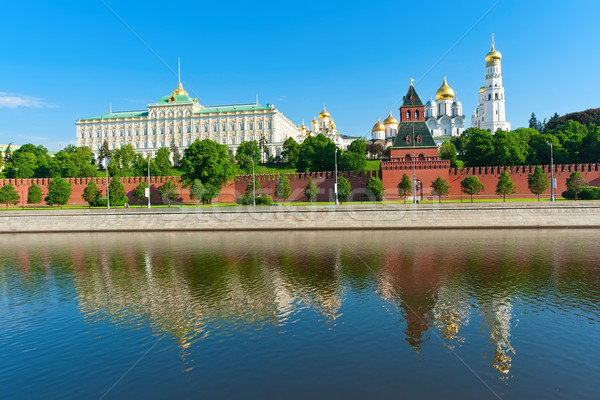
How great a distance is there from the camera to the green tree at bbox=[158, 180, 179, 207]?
→ 52.4 m

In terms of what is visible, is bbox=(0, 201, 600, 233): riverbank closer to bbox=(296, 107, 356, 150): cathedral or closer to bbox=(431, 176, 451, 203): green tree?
bbox=(431, 176, 451, 203): green tree

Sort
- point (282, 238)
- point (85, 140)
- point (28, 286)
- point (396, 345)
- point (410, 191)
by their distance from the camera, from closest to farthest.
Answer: point (396, 345) < point (28, 286) < point (282, 238) < point (410, 191) < point (85, 140)

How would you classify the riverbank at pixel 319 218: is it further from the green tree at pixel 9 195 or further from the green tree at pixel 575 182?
the green tree at pixel 9 195

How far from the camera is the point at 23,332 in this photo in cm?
1140

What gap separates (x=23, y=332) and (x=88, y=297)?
11.0 feet

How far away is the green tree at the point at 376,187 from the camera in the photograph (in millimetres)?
46219

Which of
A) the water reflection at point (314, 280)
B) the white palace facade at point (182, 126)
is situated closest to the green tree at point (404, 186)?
the water reflection at point (314, 280)

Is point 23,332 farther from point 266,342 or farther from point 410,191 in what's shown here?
point 410,191

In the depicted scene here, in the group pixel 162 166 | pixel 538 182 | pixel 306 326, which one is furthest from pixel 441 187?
pixel 162 166

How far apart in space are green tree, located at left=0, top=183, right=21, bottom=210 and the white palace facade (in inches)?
2254

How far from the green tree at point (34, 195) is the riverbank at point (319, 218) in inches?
734

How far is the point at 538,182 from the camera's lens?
1692 inches

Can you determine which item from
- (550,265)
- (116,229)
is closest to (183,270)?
(550,265)

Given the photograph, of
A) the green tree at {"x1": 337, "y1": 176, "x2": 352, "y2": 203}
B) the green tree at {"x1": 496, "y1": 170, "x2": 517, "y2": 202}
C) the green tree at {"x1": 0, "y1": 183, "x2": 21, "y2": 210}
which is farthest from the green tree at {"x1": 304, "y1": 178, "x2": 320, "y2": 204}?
the green tree at {"x1": 0, "y1": 183, "x2": 21, "y2": 210}
